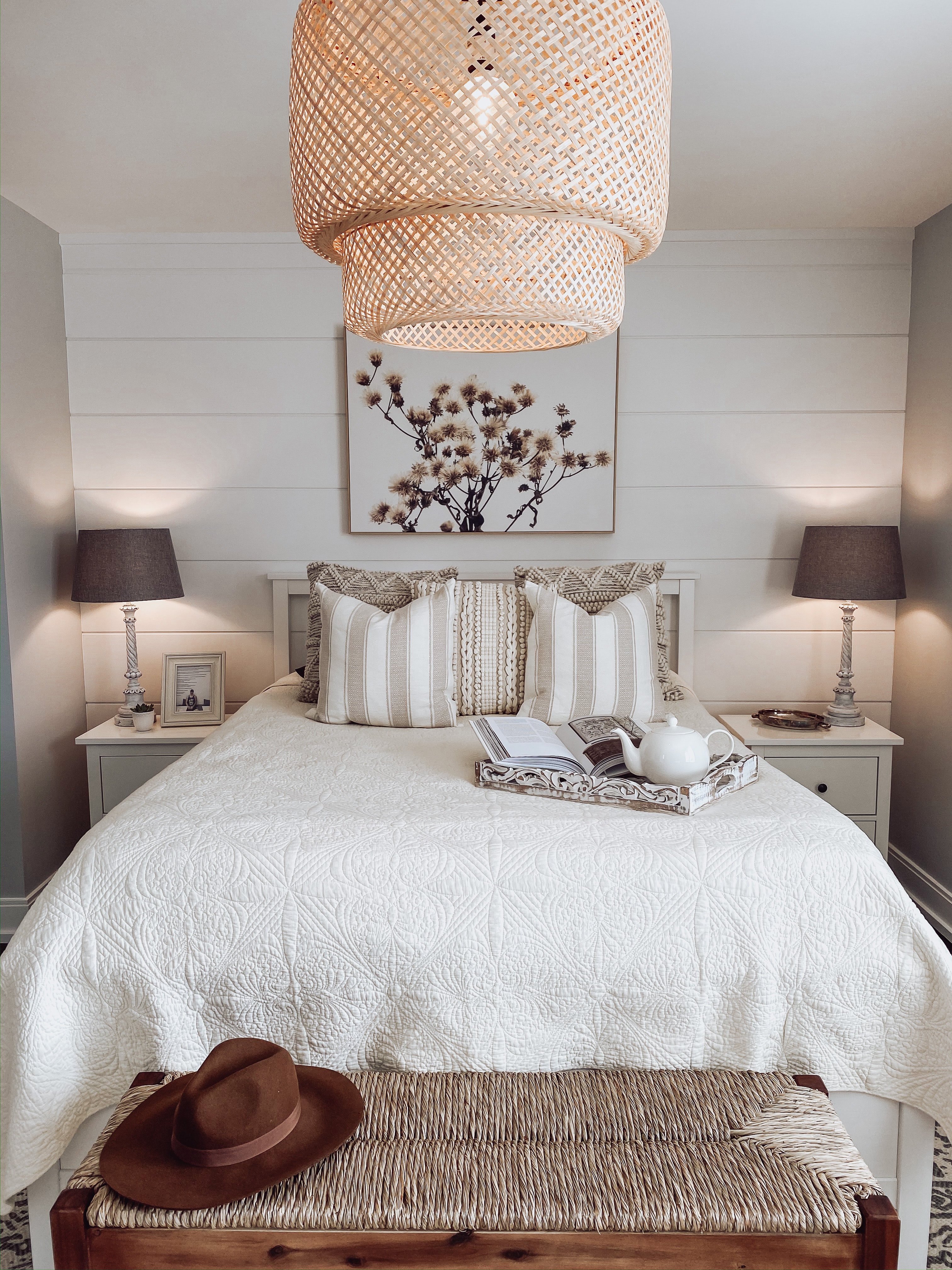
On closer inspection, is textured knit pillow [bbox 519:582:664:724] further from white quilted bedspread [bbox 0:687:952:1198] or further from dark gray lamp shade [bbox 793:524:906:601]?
white quilted bedspread [bbox 0:687:952:1198]

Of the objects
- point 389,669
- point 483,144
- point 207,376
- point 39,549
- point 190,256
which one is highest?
point 190,256

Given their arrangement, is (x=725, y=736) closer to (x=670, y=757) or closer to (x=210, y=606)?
(x=670, y=757)

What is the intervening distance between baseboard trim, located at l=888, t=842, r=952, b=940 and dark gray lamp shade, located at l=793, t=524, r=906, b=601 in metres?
0.97

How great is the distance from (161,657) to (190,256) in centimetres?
Answer: 153

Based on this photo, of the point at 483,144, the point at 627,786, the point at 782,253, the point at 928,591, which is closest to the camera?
the point at 483,144

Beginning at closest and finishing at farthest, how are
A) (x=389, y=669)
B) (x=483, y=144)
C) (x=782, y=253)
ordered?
(x=483, y=144), (x=389, y=669), (x=782, y=253)

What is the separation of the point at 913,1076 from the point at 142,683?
2.88 meters

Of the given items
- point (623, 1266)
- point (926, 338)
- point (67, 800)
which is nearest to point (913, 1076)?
point (623, 1266)

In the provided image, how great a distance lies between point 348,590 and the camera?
2881 millimetres

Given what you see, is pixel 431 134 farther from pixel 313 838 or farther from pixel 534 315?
pixel 313 838

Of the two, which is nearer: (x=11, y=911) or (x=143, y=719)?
(x=11, y=911)

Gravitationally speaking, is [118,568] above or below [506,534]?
below

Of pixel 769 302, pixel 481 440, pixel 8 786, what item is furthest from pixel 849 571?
pixel 8 786

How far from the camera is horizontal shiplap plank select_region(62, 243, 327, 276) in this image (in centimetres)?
325
